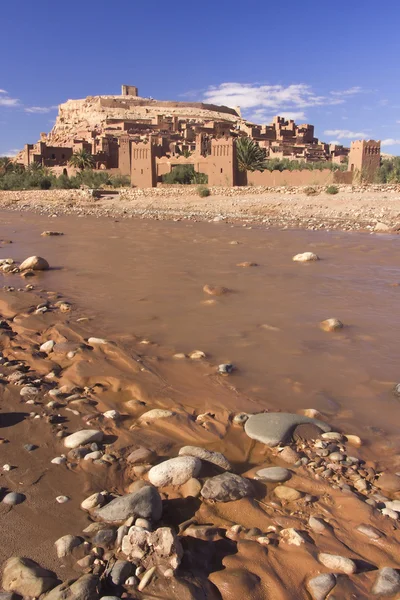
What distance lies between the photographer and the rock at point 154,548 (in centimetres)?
178

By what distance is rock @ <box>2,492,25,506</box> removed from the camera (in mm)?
2133

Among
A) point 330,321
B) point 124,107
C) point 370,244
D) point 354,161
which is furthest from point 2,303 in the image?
point 124,107

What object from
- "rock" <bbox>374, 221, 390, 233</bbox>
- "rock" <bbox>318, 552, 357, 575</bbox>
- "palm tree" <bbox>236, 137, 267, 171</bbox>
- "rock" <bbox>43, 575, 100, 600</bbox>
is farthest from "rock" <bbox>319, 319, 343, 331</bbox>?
"palm tree" <bbox>236, 137, 267, 171</bbox>

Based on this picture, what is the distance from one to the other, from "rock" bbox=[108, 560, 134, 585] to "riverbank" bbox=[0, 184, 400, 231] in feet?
47.7

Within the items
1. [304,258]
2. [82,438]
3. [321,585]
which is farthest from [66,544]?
[304,258]

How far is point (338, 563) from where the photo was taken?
1.86 m

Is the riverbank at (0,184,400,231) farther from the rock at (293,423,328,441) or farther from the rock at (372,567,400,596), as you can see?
the rock at (372,567,400,596)

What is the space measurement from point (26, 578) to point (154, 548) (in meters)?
0.44

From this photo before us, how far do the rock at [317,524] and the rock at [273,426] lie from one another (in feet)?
2.13

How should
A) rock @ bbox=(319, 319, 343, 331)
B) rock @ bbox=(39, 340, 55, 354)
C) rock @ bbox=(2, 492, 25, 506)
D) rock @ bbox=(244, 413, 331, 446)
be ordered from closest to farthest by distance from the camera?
rock @ bbox=(2, 492, 25, 506), rock @ bbox=(244, 413, 331, 446), rock @ bbox=(39, 340, 55, 354), rock @ bbox=(319, 319, 343, 331)

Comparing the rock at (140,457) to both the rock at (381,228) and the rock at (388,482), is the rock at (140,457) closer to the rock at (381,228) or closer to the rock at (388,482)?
the rock at (388,482)

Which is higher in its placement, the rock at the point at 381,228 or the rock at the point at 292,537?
the rock at the point at 381,228

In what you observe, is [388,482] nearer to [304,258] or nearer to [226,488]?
[226,488]

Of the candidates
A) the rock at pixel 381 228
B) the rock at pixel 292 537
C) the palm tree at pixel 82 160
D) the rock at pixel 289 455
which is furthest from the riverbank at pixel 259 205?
the rock at pixel 292 537
